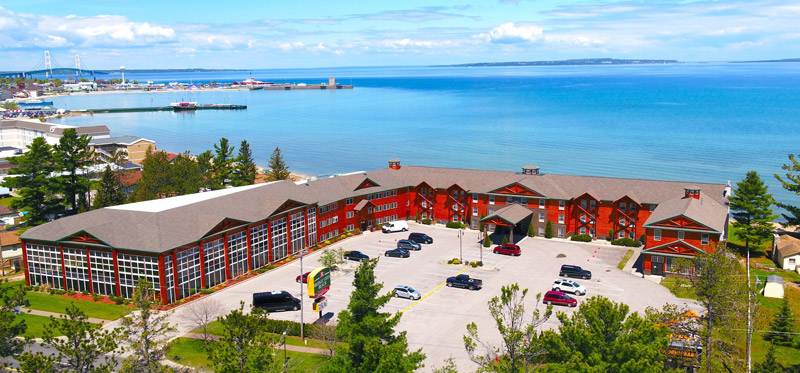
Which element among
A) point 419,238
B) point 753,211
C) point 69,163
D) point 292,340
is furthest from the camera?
point 69,163

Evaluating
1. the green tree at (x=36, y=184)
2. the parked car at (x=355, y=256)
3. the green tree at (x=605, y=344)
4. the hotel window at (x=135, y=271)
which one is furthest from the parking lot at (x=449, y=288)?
the green tree at (x=36, y=184)

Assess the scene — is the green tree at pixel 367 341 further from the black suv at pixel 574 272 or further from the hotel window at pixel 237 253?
the black suv at pixel 574 272

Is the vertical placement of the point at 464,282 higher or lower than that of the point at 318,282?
lower

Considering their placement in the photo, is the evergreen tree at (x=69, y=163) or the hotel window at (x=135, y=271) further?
the evergreen tree at (x=69, y=163)

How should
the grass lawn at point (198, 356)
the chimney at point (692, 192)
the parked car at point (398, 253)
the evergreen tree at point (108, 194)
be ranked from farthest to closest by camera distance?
the evergreen tree at point (108, 194) < the chimney at point (692, 192) < the parked car at point (398, 253) < the grass lawn at point (198, 356)

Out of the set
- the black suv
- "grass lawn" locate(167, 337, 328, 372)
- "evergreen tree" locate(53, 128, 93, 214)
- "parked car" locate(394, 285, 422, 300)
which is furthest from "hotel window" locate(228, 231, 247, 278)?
the black suv

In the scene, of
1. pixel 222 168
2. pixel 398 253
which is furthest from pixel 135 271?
pixel 222 168

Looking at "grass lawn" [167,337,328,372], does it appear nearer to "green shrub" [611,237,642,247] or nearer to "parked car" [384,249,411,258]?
"parked car" [384,249,411,258]

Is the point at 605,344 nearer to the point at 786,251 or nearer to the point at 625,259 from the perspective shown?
the point at 625,259
